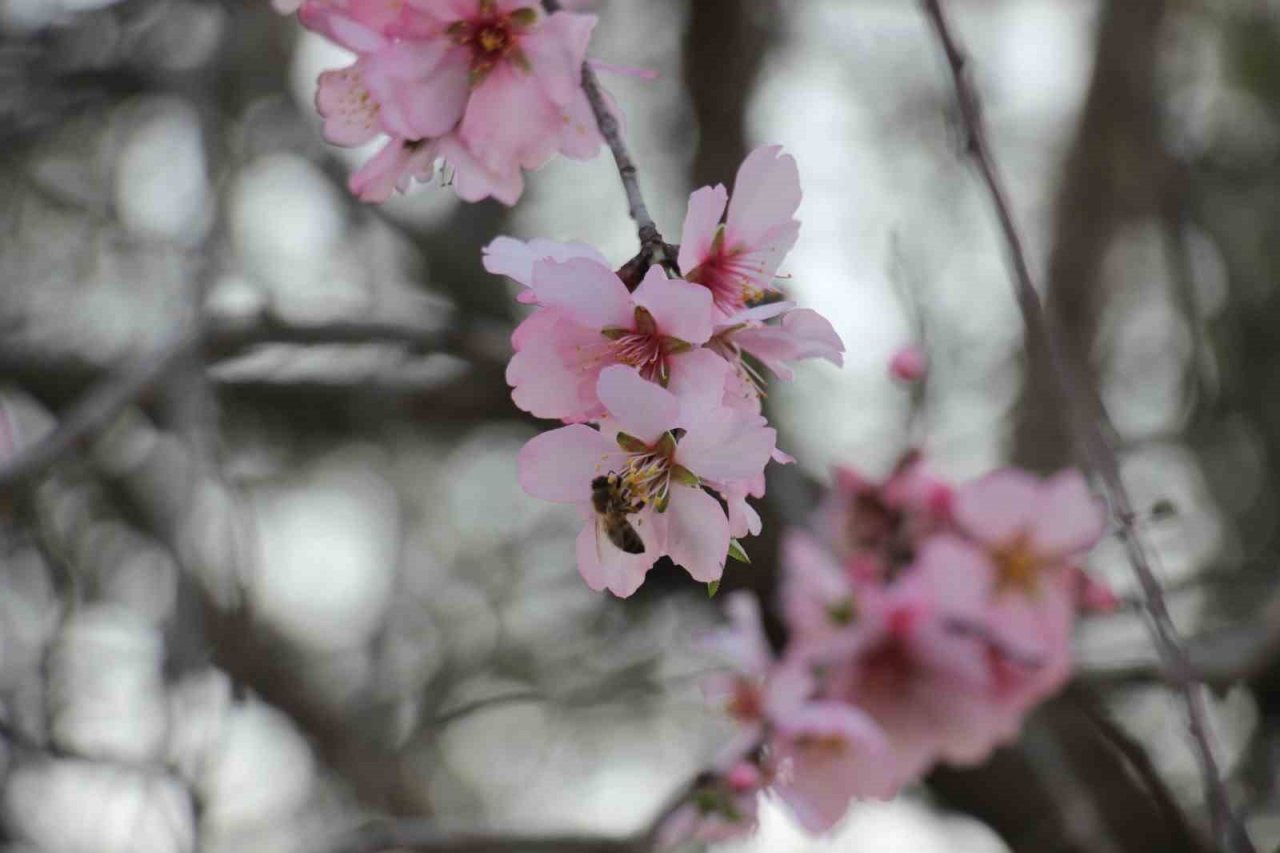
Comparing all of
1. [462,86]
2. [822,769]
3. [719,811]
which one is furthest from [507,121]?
[822,769]

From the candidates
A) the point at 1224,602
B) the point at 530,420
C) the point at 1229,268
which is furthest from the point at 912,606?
the point at 1229,268

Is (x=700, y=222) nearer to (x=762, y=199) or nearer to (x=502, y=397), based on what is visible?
(x=762, y=199)

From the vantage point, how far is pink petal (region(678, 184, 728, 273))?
0.64 metres

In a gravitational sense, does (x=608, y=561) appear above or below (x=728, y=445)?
below

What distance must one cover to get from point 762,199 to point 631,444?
170 mm

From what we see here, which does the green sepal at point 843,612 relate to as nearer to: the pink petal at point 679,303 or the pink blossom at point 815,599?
the pink blossom at point 815,599

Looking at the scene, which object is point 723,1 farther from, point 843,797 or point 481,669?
point 843,797

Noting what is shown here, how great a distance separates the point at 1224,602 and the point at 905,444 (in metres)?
2.02

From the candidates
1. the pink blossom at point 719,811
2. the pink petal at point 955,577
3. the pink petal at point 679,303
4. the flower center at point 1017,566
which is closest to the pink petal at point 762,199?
the pink petal at point 679,303

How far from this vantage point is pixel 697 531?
65 cm

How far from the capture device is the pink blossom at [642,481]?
602 mm

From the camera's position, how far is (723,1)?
333 centimetres

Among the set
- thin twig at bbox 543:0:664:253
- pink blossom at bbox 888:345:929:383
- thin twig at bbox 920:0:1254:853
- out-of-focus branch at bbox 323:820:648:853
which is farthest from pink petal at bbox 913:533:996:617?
thin twig at bbox 543:0:664:253

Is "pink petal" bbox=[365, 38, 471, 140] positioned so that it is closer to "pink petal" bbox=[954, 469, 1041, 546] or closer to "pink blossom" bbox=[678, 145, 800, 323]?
"pink blossom" bbox=[678, 145, 800, 323]
